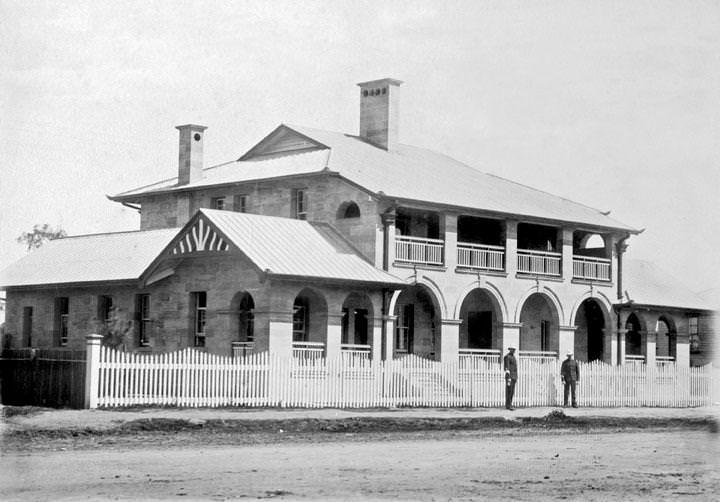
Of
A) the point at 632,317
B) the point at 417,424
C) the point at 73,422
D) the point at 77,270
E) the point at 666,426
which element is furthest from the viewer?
the point at 632,317

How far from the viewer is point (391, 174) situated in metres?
36.2

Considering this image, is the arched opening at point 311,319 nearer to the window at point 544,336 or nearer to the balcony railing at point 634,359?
the window at point 544,336

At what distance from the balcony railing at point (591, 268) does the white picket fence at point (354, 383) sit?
4630 mm

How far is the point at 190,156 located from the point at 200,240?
29.0 ft

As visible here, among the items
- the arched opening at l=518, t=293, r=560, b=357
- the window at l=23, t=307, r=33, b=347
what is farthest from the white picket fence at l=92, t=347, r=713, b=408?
the window at l=23, t=307, r=33, b=347

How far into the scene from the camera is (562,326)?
1517 inches

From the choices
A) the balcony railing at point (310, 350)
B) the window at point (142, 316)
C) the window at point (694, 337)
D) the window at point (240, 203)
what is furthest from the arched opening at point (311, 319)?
the window at point (694, 337)

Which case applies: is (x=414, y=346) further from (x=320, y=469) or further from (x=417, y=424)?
(x=320, y=469)

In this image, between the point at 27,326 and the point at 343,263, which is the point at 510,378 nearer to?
the point at 343,263

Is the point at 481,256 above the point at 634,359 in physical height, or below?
above

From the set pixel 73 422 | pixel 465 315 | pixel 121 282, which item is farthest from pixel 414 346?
pixel 73 422

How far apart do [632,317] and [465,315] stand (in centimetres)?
876

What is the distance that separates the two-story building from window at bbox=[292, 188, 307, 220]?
0.04m

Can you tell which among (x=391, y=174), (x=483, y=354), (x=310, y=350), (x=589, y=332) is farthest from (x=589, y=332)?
(x=310, y=350)
